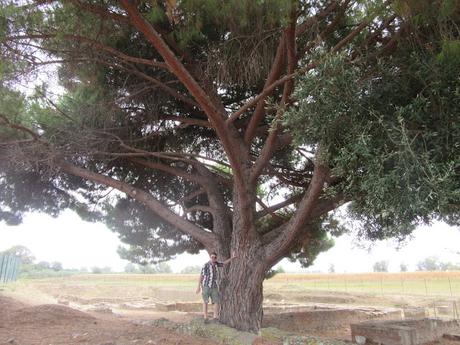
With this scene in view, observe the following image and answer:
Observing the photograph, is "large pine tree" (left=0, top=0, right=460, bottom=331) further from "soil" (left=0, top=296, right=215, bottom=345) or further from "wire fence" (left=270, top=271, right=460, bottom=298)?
"wire fence" (left=270, top=271, right=460, bottom=298)

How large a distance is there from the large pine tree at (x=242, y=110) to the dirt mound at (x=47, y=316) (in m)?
2.74

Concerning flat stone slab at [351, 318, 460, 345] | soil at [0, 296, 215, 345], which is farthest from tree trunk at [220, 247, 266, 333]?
flat stone slab at [351, 318, 460, 345]

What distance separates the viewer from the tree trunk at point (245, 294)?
806 cm

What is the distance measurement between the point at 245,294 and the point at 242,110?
3.40 m

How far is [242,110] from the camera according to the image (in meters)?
7.16

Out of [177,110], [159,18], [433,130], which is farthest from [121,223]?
[433,130]

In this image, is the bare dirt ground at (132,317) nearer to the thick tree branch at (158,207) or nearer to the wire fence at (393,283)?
the thick tree branch at (158,207)

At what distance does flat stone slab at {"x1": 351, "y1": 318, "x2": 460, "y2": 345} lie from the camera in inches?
351

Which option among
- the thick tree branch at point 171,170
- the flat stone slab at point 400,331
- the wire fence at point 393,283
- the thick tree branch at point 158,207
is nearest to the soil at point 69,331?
the thick tree branch at point 158,207

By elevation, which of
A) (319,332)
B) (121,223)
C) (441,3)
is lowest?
(319,332)

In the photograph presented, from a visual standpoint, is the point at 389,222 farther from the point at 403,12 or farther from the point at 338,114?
the point at 403,12

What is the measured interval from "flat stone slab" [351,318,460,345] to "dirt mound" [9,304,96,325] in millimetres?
5782

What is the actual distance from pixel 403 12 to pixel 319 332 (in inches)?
383

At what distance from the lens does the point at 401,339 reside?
29.0 feet
